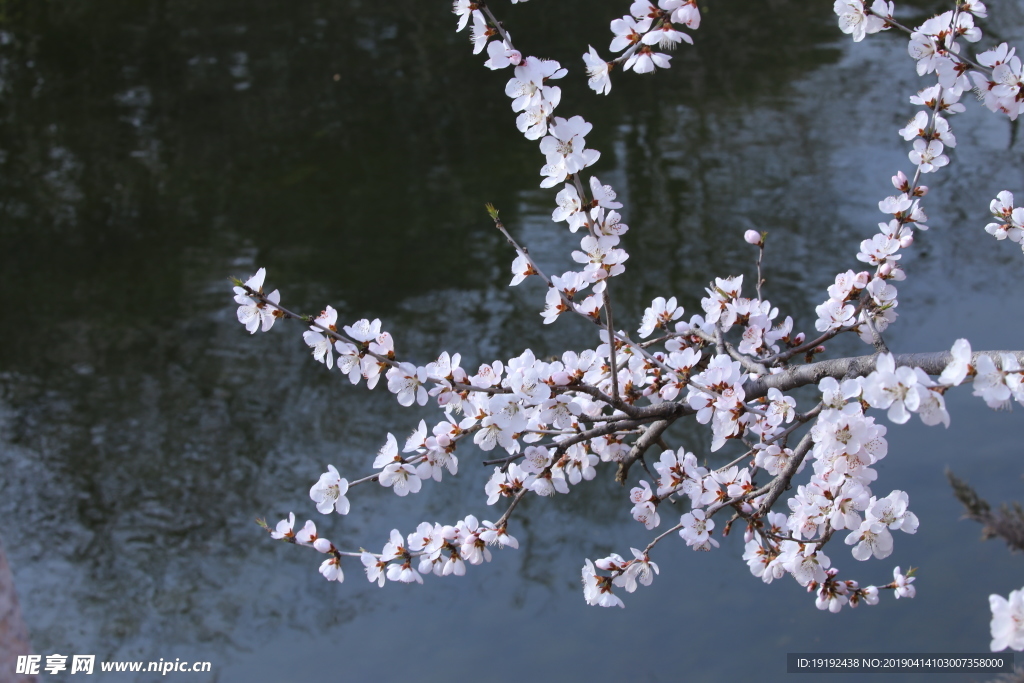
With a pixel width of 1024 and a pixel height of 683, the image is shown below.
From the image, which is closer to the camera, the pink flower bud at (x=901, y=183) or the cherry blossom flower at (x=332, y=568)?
the cherry blossom flower at (x=332, y=568)

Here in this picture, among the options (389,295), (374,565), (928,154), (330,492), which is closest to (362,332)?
(330,492)

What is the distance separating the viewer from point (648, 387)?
1.62m

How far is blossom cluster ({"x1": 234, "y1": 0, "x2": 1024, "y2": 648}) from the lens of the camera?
1.22 meters

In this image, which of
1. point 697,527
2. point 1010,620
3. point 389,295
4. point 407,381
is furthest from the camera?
point 389,295

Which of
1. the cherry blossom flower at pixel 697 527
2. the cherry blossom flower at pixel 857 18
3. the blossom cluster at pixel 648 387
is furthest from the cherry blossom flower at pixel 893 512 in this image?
the cherry blossom flower at pixel 857 18

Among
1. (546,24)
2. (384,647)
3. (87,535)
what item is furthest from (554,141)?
(546,24)

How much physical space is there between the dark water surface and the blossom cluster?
1336 mm

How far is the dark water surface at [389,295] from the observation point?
110 inches

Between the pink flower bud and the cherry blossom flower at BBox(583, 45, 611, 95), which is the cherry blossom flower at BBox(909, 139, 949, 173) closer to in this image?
the pink flower bud

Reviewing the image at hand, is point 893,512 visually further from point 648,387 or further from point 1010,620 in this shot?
point 648,387

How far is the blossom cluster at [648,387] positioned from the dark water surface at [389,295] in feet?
4.38

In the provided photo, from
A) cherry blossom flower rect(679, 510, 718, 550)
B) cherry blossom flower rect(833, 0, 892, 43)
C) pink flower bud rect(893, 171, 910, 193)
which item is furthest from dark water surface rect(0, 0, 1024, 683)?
cherry blossom flower rect(833, 0, 892, 43)

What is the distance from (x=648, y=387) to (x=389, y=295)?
2.81m

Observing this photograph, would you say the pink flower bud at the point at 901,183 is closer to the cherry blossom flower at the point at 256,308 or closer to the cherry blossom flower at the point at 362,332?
the cherry blossom flower at the point at 362,332
